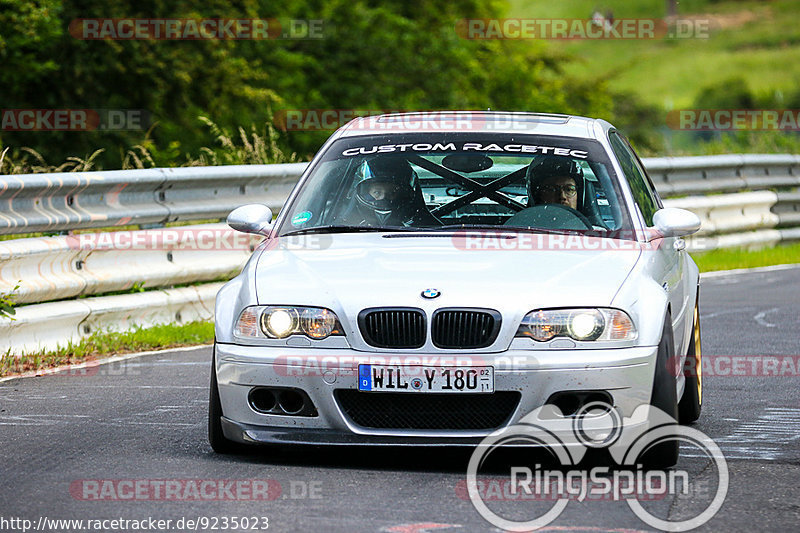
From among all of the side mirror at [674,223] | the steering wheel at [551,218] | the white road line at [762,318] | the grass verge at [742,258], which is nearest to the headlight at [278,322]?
the steering wheel at [551,218]

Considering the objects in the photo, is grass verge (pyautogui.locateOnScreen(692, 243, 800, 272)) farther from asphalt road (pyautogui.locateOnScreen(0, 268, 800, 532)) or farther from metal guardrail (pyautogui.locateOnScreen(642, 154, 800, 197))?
asphalt road (pyautogui.locateOnScreen(0, 268, 800, 532))

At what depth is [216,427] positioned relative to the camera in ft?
21.0

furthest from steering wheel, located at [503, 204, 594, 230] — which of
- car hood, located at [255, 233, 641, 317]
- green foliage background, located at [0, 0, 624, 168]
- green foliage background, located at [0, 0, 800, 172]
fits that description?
green foliage background, located at [0, 0, 624, 168]

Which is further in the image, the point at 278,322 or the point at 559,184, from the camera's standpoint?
the point at 559,184

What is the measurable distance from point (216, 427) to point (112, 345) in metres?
3.73

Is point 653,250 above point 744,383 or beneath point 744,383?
above

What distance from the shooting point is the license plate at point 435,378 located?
233 inches

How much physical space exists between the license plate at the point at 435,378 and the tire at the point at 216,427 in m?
0.81

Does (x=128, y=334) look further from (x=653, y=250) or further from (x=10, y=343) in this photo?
(x=653, y=250)

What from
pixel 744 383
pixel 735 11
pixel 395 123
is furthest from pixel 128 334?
pixel 735 11

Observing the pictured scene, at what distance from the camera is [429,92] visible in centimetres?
3697

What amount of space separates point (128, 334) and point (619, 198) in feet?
14.0

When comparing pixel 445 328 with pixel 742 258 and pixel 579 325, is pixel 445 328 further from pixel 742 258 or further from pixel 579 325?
pixel 742 258

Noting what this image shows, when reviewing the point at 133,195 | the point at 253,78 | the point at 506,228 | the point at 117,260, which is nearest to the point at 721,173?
the point at 133,195
